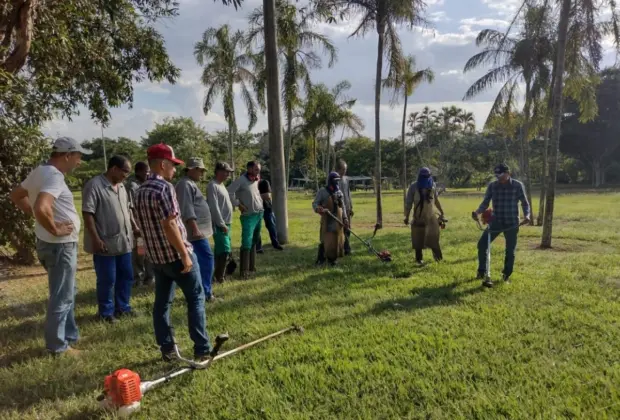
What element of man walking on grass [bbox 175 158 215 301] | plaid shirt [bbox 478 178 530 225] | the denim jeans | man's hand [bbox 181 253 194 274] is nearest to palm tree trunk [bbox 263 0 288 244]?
man walking on grass [bbox 175 158 215 301]

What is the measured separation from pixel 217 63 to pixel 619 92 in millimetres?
44628

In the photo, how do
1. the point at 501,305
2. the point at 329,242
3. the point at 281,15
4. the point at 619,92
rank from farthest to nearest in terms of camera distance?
1. the point at 619,92
2. the point at 281,15
3. the point at 329,242
4. the point at 501,305

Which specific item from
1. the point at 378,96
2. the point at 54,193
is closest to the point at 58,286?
the point at 54,193

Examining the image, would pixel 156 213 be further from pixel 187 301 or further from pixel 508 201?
pixel 508 201

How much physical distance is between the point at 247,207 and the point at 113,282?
8.72ft

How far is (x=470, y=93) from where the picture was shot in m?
17.5

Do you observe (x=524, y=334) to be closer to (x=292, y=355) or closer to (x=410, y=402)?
(x=410, y=402)

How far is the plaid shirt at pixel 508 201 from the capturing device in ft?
21.5

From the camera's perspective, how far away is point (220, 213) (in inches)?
247

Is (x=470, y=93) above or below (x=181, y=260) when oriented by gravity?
above

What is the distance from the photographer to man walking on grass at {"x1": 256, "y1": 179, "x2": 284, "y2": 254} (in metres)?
9.88

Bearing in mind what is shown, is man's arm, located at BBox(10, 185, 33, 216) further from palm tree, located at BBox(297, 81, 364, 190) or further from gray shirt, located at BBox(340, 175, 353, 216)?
palm tree, located at BBox(297, 81, 364, 190)

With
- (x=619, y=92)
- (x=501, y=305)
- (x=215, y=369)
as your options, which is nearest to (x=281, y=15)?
(x=501, y=305)

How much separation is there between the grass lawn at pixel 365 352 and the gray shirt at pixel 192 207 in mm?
1026
